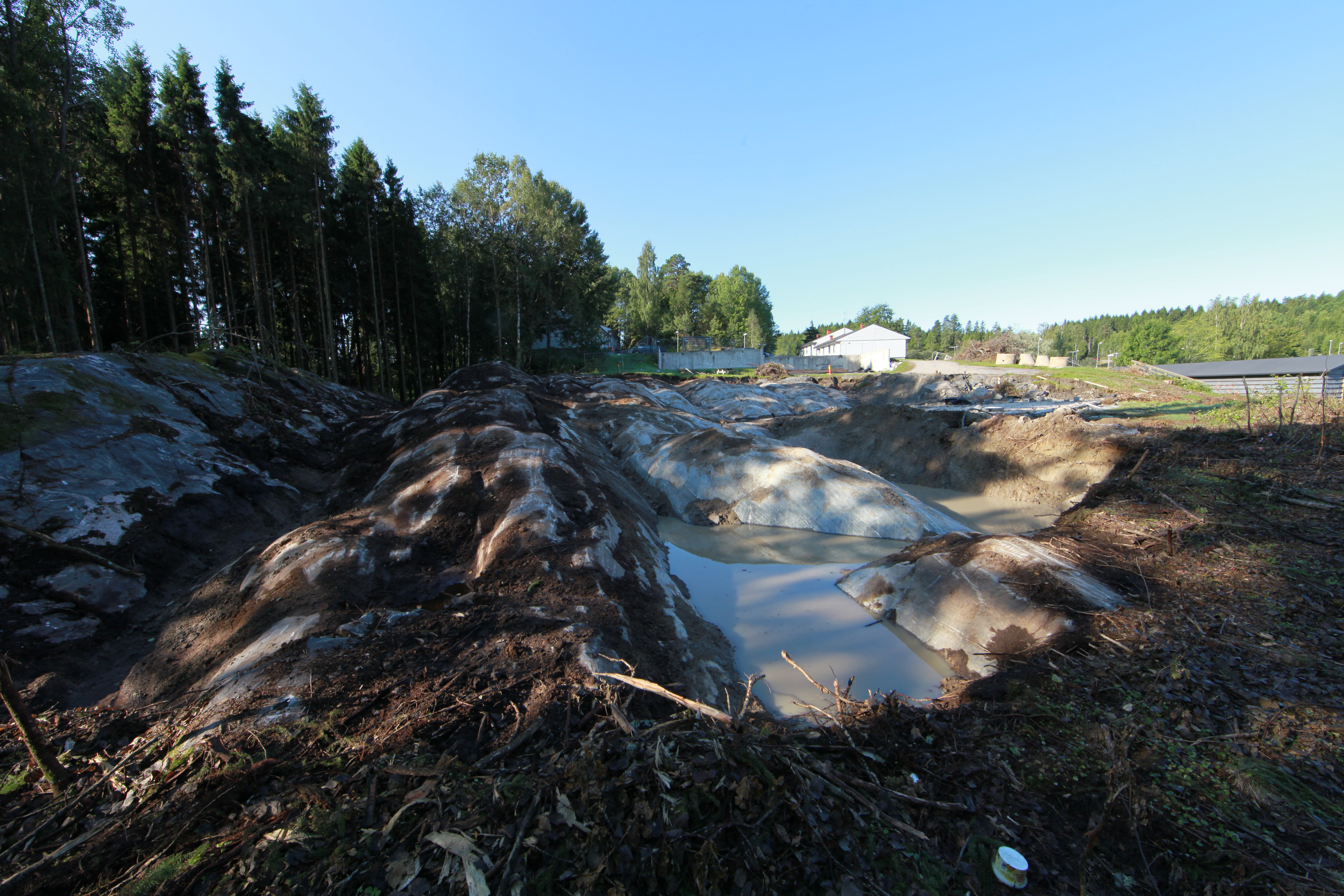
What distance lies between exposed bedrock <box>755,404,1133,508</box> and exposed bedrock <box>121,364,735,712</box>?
433 inches

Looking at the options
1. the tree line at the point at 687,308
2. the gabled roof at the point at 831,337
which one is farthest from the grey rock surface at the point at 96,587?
the gabled roof at the point at 831,337

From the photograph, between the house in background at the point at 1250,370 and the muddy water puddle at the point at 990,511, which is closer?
the muddy water puddle at the point at 990,511

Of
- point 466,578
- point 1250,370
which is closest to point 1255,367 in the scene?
point 1250,370

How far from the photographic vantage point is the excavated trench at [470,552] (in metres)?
5.08

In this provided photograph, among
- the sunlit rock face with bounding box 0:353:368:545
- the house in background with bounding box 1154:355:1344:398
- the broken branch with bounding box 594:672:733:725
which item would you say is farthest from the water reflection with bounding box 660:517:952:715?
the house in background with bounding box 1154:355:1344:398

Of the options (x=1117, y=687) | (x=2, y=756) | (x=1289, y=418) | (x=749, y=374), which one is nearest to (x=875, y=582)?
(x=1117, y=687)

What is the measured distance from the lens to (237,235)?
2241 cm

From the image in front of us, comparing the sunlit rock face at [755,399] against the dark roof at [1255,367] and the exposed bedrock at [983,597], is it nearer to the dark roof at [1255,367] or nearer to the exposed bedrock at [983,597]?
the exposed bedrock at [983,597]

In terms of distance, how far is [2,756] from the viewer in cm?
353

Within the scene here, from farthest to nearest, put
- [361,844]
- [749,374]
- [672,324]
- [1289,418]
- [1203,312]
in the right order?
1. [1203,312]
2. [672,324]
3. [749,374]
4. [1289,418]
5. [361,844]

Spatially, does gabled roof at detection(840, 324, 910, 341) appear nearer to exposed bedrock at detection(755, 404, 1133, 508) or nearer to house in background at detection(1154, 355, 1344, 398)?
house in background at detection(1154, 355, 1344, 398)

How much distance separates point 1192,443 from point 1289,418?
2.19 metres

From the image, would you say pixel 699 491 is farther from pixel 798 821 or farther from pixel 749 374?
pixel 749 374

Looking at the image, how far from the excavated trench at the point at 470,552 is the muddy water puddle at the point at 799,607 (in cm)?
5
